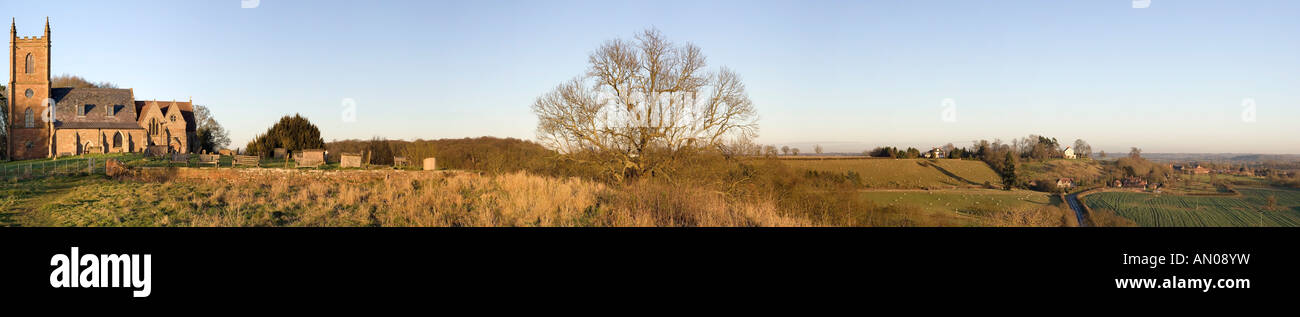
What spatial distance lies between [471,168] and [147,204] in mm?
12997

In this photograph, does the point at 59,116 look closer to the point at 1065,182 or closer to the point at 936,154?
the point at 936,154

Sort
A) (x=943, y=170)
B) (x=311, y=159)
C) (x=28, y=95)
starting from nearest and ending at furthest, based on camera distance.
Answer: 1. (x=943, y=170)
2. (x=311, y=159)
3. (x=28, y=95)

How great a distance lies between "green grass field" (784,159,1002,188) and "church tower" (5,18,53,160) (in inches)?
2104

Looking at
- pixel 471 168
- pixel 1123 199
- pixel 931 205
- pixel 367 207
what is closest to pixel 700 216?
pixel 367 207

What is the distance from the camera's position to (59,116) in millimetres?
41875

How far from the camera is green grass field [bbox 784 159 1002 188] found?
21.9 m

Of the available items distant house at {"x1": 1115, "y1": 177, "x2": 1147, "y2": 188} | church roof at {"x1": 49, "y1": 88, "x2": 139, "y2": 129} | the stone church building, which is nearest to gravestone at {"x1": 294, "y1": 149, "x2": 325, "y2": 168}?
the stone church building

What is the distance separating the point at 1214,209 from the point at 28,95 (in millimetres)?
64322

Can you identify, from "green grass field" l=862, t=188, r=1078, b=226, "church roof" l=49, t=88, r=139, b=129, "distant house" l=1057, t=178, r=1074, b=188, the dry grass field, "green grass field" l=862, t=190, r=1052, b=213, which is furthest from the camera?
"church roof" l=49, t=88, r=139, b=129

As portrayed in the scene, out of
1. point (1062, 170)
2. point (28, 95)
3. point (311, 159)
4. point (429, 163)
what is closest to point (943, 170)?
point (1062, 170)

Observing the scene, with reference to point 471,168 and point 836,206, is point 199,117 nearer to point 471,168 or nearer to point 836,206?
point 471,168

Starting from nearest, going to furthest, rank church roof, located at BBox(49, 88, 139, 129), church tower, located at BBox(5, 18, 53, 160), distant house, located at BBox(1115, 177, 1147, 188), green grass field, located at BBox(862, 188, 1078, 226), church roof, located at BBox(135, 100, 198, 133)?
distant house, located at BBox(1115, 177, 1147, 188) → green grass field, located at BBox(862, 188, 1078, 226) → church tower, located at BBox(5, 18, 53, 160) → church roof, located at BBox(49, 88, 139, 129) → church roof, located at BBox(135, 100, 198, 133)

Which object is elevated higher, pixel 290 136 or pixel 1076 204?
pixel 290 136

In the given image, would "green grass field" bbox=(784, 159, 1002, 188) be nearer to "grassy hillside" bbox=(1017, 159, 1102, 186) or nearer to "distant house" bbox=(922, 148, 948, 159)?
"distant house" bbox=(922, 148, 948, 159)
